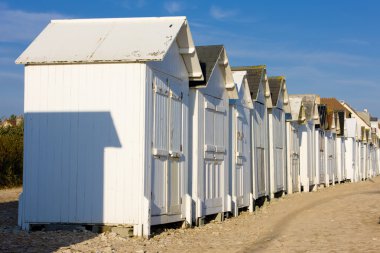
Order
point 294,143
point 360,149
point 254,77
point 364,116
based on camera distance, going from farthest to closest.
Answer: point 364,116 < point 360,149 < point 294,143 < point 254,77

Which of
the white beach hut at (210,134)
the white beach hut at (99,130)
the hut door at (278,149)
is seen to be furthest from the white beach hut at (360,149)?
the white beach hut at (99,130)

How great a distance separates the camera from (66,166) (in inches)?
484

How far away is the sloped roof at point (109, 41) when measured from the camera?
12.2 metres

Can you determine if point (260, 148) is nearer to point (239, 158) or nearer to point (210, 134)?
point (239, 158)

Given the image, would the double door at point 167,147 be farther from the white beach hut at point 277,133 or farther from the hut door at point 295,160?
the hut door at point 295,160

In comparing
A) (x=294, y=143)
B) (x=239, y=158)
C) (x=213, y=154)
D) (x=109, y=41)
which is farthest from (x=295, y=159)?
(x=109, y=41)

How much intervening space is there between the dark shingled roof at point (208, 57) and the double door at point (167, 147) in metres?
1.78

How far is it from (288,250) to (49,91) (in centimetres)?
568

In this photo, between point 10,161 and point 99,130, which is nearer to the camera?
point 99,130

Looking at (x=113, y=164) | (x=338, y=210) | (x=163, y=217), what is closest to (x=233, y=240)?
(x=163, y=217)

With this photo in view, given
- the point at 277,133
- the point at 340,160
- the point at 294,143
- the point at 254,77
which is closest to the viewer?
the point at 254,77

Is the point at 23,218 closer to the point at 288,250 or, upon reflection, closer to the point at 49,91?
the point at 49,91

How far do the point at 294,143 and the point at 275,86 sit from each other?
4329 mm

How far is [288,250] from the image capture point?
1088 cm
